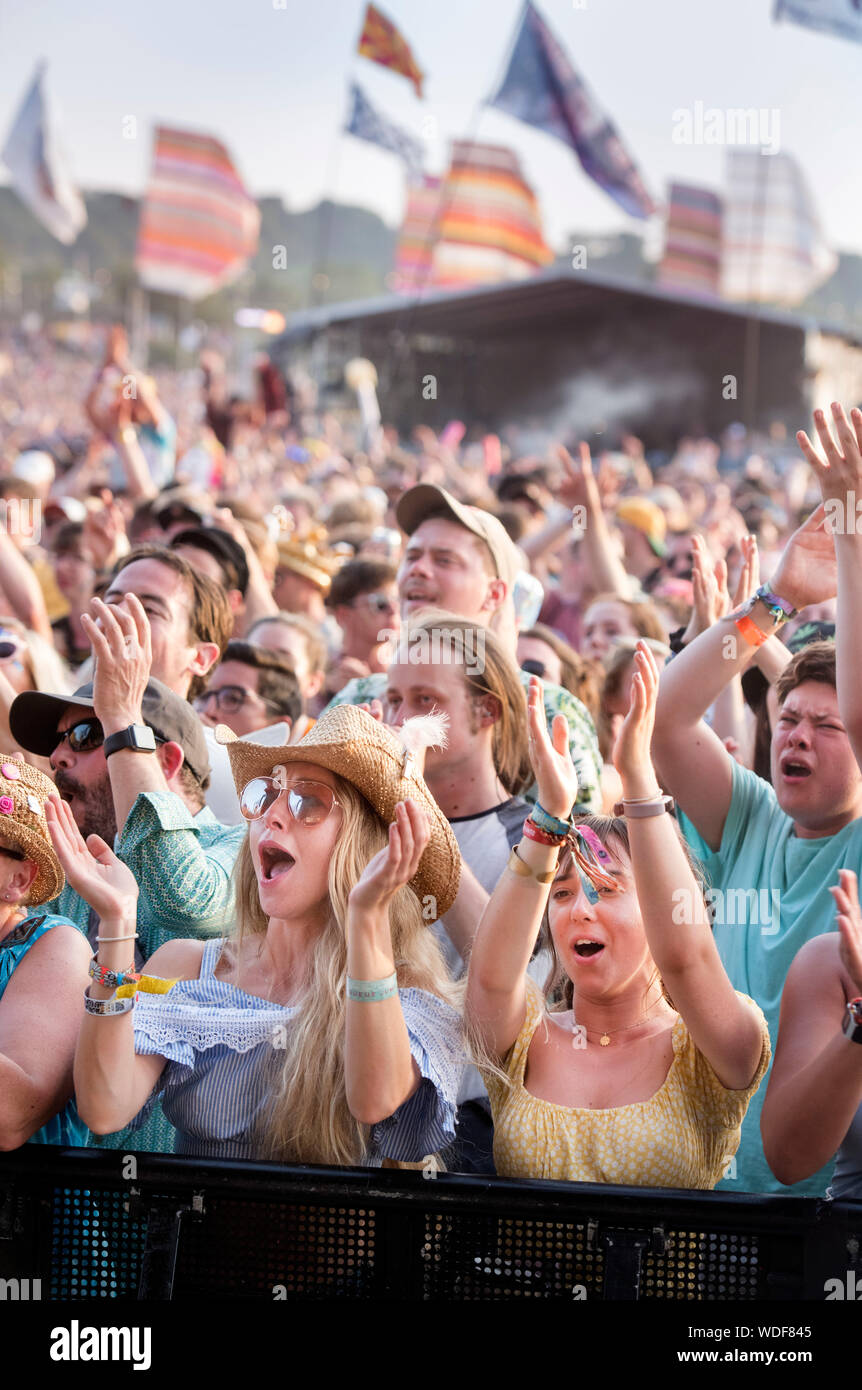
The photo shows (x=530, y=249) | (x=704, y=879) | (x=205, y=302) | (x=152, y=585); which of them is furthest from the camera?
(x=205, y=302)

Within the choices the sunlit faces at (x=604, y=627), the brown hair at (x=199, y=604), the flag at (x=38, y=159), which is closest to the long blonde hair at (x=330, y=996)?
the brown hair at (x=199, y=604)

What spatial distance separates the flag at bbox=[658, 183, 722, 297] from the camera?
21906 millimetres

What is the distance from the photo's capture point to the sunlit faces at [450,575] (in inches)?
162

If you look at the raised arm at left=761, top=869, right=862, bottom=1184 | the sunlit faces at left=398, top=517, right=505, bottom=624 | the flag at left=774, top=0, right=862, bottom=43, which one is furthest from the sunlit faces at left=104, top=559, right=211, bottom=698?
the flag at left=774, top=0, right=862, bottom=43

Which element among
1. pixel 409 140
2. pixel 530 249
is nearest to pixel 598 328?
pixel 530 249

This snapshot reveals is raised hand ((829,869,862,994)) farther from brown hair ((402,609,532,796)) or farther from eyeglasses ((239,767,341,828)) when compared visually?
brown hair ((402,609,532,796))

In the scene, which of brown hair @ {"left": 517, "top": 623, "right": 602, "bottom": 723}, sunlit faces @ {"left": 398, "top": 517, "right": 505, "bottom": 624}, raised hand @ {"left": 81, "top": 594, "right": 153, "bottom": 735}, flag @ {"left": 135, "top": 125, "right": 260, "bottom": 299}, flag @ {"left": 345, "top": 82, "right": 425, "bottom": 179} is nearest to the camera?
raised hand @ {"left": 81, "top": 594, "right": 153, "bottom": 735}

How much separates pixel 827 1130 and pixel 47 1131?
1312 mm

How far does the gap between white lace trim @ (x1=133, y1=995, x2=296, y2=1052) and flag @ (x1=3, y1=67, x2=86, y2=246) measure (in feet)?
51.0

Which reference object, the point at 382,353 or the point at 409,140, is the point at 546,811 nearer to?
the point at 409,140

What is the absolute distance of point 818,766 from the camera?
2.86 m

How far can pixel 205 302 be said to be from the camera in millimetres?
134625

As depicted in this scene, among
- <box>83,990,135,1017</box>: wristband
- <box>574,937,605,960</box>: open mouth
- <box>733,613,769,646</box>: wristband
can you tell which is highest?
<box>733,613,769,646</box>: wristband
